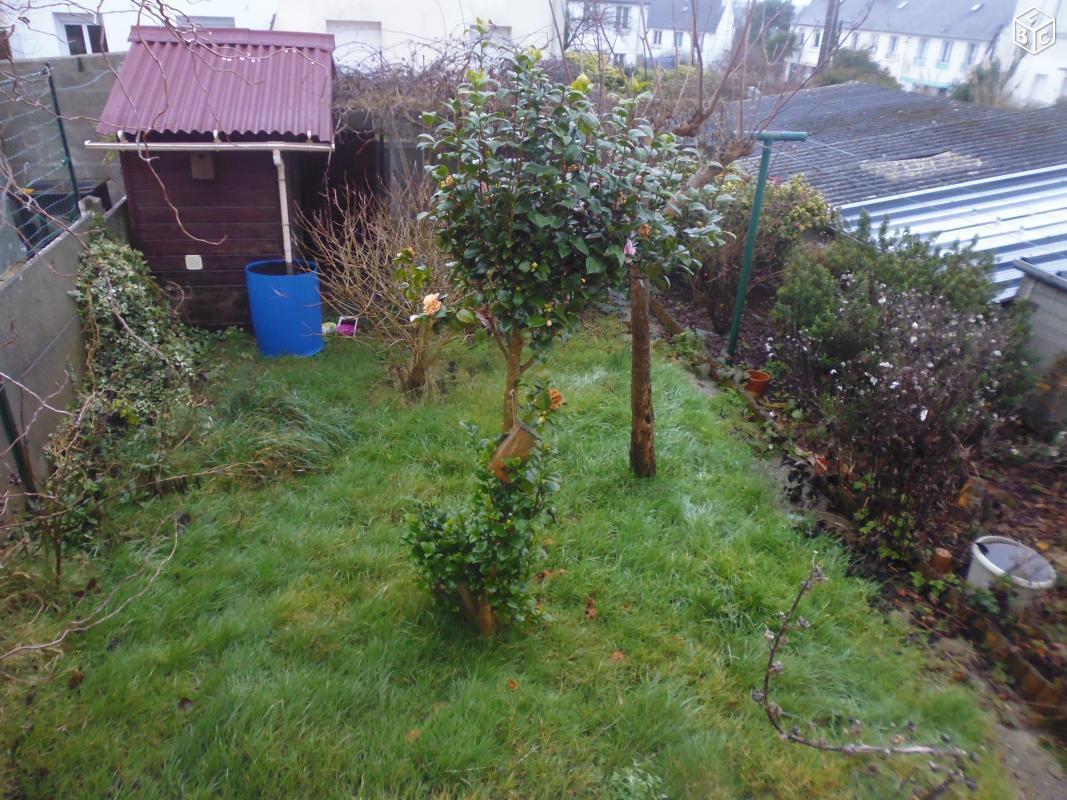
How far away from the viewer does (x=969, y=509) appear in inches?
161

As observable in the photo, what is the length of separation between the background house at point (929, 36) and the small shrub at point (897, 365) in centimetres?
2615

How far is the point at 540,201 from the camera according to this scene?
267cm

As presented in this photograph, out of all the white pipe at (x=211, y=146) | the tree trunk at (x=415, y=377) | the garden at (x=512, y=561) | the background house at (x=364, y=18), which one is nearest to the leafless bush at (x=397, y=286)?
the tree trunk at (x=415, y=377)

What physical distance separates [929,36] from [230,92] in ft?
107

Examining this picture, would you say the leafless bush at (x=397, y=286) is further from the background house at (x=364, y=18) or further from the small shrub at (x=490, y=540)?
the background house at (x=364, y=18)

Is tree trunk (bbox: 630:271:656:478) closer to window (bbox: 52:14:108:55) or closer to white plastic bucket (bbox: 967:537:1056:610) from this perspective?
white plastic bucket (bbox: 967:537:1056:610)

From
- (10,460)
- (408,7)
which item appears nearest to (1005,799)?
(10,460)

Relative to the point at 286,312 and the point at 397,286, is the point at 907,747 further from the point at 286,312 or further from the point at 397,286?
the point at 286,312

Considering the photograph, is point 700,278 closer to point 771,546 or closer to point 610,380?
point 610,380

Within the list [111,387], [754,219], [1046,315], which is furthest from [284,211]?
[1046,315]

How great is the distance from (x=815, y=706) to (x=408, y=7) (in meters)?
14.0

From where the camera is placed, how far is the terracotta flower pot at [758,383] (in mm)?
6035

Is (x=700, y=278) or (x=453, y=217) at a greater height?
(x=453, y=217)

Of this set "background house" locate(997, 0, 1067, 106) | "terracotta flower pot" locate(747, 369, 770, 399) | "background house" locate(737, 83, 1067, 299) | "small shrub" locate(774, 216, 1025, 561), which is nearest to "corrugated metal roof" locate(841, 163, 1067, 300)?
"background house" locate(737, 83, 1067, 299)
